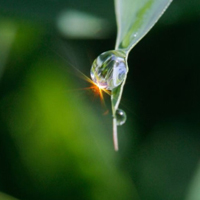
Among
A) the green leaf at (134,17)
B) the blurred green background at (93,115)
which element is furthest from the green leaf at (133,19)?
the blurred green background at (93,115)

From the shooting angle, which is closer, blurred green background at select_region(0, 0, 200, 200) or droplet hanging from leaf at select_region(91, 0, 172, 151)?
droplet hanging from leaf at select_region(91, 0, 172, 151)

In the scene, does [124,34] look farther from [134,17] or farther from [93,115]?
[93,115]

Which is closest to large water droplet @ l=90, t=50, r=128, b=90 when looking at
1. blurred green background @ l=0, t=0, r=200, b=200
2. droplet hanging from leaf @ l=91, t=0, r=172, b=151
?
droplet hanging from leaf @ l=91, t=0, r=172, b=151

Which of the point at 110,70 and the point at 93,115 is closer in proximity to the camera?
the point at 110,70

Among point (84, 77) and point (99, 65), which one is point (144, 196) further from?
point (99, 65)

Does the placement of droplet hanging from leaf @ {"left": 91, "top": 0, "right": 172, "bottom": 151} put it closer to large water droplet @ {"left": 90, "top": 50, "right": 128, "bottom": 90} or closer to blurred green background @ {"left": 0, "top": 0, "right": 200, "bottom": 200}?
large water droplet @ {"left": 90, "top": 50, "right": 128, "bottom": 90}

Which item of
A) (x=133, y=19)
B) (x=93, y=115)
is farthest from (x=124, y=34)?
(x=93, y=115)
